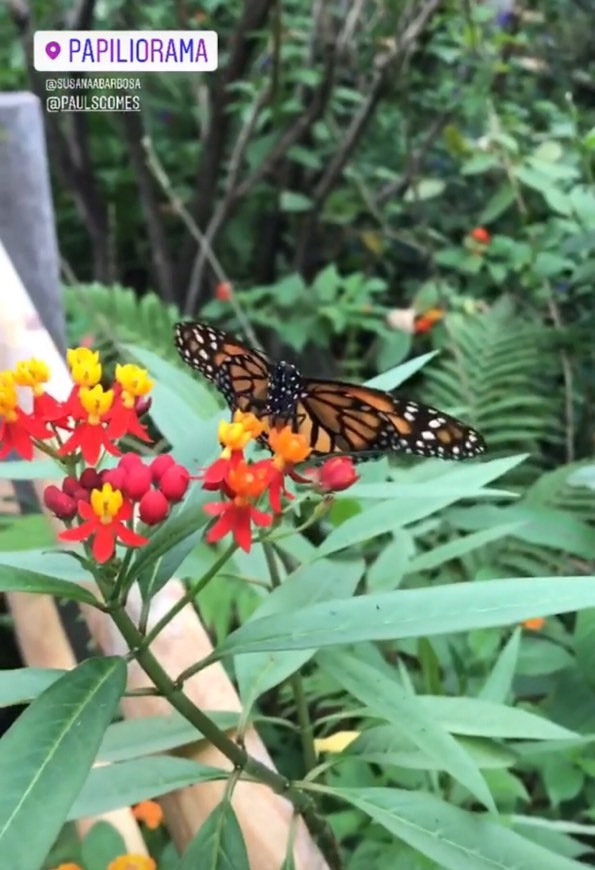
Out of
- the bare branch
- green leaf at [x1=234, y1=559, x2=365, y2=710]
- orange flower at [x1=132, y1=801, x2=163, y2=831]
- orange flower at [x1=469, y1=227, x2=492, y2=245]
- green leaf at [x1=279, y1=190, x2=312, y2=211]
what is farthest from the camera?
green leaf at [x1=279, y1=190, x2=312, y2=211]

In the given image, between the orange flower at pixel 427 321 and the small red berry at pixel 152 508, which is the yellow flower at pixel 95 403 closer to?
the small red berry at pixel 152 508

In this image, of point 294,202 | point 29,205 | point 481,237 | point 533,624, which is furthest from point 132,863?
point 294,202

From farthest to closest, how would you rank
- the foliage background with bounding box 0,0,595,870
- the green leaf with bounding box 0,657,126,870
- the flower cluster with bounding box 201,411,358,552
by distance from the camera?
the foliage background with bounding box 0,0,595,870
the flower cluster with bounding box 201,411,358,552
the green leaf with bounding box 0,657,126,870

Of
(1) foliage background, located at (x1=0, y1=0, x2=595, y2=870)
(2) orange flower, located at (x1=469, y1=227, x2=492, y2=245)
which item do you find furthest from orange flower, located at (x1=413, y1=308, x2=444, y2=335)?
(2) orange flower, located at (x1=469, y1=227, x2=492, y2=245)

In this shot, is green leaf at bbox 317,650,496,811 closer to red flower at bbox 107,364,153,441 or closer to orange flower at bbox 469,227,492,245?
red flower at bbox 107,364,153,441

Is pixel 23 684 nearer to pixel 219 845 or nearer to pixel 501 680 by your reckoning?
pixel 219 845
